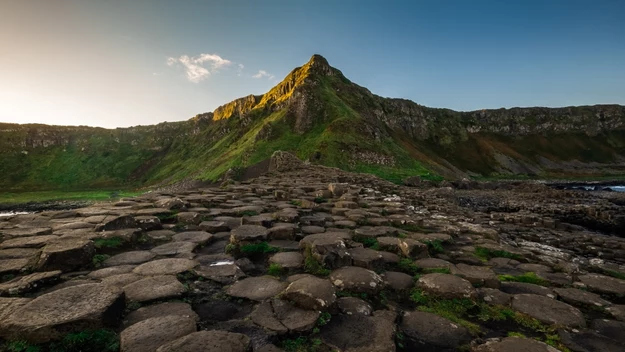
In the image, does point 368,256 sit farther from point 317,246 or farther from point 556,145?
point 556,145

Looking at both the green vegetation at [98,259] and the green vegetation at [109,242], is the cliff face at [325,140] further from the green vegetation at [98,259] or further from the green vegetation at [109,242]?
the green vegetation at [98,259]

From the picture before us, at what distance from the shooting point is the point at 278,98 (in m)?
76.1

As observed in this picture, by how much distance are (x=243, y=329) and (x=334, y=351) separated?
984 mm

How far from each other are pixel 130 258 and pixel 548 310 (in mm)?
6139

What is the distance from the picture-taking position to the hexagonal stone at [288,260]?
4445 millimetres

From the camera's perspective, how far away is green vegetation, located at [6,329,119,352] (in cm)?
235

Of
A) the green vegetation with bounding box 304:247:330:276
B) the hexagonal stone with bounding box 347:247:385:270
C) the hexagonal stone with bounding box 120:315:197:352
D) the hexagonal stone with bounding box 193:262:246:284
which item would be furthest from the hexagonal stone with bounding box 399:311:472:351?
the hexagonal stone with bounding box 193:262:246:284

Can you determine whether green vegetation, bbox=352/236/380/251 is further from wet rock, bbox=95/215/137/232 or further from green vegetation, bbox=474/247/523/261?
wet rock, bbox=95/215/137/232

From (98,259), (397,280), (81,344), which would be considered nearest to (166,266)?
(98,259)

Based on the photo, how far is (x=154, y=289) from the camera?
11.4ft

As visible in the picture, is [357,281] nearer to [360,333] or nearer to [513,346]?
[360,333]

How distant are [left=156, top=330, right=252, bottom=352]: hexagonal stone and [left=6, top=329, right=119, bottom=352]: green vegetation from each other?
1.97ft

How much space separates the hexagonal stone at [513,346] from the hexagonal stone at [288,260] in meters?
2.59

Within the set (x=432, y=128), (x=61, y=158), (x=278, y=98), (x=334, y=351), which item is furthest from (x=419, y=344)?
(x=61, y=158)
